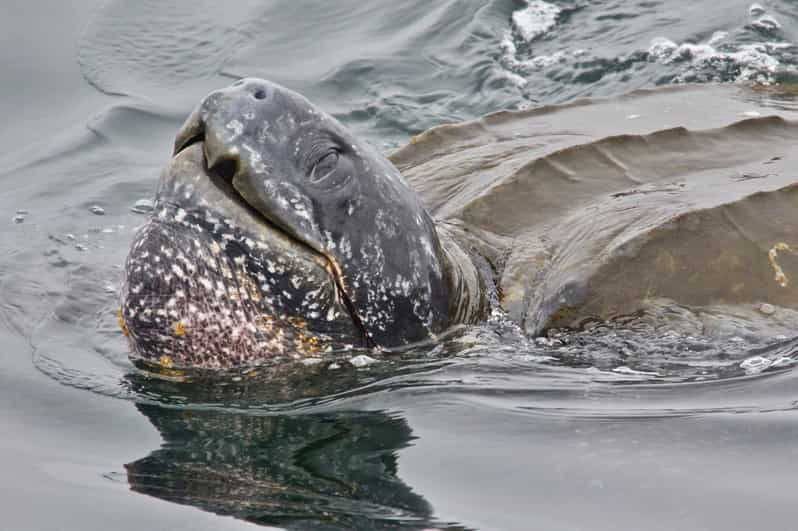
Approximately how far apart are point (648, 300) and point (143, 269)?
5.87 feet

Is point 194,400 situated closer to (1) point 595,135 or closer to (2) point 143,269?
(2) point 143,269

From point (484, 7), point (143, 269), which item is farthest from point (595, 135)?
point (484, 7)

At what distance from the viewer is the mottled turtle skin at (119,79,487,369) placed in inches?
139

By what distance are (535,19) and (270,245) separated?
4.61 metres

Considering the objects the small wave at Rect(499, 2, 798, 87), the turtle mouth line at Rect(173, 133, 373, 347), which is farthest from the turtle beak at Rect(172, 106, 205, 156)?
the small wave at Rect(499, 2, 798, 87)

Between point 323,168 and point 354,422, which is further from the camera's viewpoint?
point 323,168

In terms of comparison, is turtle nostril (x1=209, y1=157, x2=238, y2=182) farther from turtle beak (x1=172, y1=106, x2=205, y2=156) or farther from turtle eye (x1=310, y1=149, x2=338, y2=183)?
turtle eye (x1=310, y1=149, x2=338, y2=183)

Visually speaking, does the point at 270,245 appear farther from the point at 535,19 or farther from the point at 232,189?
the point at 535,19

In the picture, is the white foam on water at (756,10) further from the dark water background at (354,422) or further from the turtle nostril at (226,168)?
the turtle nostril at (226,168)

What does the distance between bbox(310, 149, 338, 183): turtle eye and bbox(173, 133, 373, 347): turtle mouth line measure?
8.0 inches

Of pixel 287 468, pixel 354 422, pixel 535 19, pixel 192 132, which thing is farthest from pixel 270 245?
pixel 535 19

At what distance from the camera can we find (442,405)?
3.42m

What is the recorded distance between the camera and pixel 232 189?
3572 millimetres

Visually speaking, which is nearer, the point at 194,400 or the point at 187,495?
the point at 187,495
